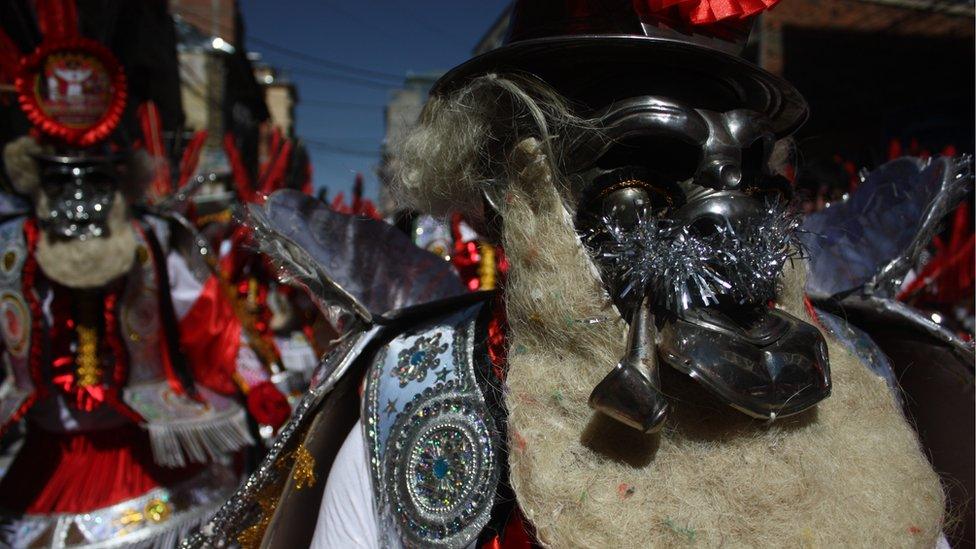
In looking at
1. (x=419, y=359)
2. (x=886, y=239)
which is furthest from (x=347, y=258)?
(x=886, y=239)

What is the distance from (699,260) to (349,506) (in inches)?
31.5

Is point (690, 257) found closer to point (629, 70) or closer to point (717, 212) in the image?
point (717, 212)

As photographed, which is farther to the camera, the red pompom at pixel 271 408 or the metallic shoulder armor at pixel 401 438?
the red pompom at pixel 271 408

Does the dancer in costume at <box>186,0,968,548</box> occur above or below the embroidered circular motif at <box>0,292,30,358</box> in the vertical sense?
above

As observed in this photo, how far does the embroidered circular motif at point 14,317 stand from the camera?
122 inches

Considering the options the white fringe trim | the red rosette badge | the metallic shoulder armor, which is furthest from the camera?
the red rosette badge

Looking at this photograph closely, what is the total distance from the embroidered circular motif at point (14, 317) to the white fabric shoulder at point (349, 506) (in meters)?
2.46

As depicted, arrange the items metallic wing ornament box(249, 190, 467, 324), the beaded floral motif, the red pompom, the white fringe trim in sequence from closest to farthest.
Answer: the beaded floral motif < metallic wing ornament box(249, 190, 467, 324) < the red pompom < the white fringe trim

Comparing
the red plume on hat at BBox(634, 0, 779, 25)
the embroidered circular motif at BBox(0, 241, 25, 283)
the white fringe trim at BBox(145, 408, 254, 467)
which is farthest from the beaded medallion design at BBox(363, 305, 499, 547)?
the embroidered circular motif at BBox(0, 241, 25, 283)

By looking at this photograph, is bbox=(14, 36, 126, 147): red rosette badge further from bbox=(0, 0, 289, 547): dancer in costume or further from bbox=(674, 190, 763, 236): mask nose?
A: bbox=(674, 190, 763, 236): mask nose

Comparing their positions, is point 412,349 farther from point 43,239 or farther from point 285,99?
point 285,99

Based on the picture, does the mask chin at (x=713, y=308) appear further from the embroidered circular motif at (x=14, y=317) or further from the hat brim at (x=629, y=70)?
the embroidered circular motif at (x=14, y=317)

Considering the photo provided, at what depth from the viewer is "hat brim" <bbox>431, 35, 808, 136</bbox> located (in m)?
1.14

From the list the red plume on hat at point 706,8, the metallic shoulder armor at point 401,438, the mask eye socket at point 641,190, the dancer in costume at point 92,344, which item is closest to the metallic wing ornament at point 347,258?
the metallic shoulder armor at point 401,438
